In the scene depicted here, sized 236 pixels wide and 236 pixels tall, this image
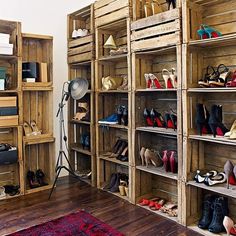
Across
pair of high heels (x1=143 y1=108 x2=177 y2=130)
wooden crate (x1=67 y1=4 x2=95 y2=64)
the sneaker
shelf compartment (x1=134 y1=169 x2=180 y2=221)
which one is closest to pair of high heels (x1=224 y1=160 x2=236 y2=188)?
pair of high heels (x1=143 y1=108 x2=177 y2=130)

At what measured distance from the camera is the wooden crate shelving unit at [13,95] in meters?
3.53

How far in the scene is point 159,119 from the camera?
3.17 meters

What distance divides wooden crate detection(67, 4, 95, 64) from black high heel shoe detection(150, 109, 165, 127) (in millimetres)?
1241

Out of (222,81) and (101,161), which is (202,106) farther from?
(101,161)

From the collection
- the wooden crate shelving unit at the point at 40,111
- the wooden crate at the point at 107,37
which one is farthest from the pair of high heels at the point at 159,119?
the wooden crate shelving unit at the point at 40,111

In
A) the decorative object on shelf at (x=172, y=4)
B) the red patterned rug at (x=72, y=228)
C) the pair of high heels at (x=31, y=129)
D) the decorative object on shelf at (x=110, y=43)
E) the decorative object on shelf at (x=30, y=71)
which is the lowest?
the red patterned rug at (x=72, y=228)

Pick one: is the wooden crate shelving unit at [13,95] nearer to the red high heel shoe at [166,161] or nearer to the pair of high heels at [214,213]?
the red high heel shoe at [166,161]

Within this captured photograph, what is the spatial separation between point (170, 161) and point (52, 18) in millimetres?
2734

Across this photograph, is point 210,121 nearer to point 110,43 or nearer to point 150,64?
point 150,64

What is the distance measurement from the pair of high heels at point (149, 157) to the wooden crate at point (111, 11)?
153 centimetres

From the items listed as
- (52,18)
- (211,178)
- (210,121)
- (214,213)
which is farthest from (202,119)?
(52,18)

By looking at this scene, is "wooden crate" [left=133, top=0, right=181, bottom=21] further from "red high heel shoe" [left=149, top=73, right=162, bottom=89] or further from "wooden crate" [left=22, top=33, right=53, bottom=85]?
"wooden crate" [left=22, top=33, right=53, bottom=85]

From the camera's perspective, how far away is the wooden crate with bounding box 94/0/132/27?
10.7 feet

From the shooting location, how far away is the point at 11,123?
3518mm
